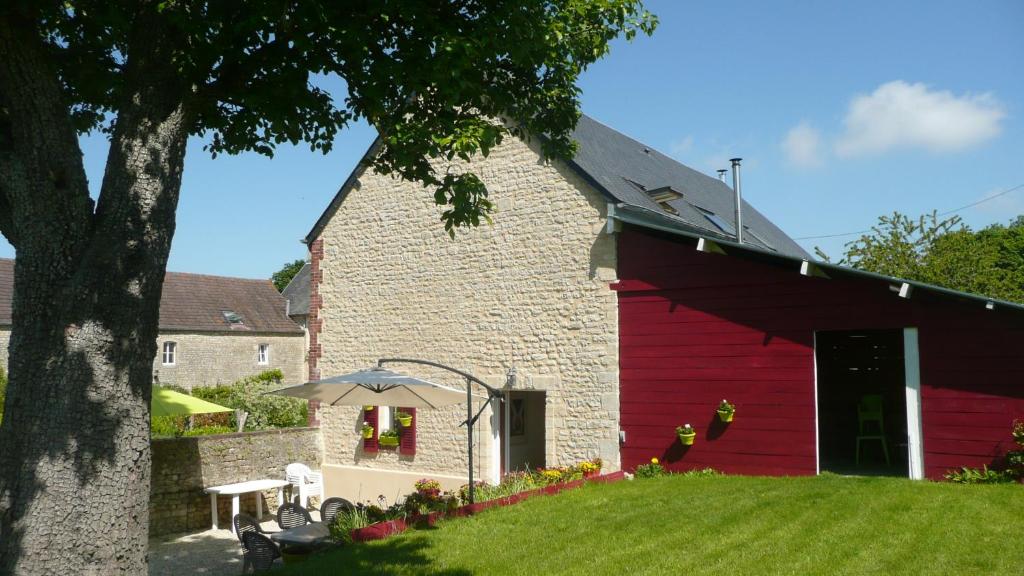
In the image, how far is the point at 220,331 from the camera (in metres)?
31.4

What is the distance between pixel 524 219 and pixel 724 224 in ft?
22.6

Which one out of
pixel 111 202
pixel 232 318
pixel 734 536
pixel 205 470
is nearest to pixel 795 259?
pixel 734 536

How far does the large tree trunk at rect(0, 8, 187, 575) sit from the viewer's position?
4.72 m

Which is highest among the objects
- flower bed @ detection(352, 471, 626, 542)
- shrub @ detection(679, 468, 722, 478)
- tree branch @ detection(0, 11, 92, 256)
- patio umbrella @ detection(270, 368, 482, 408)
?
tree branch @ detection(0, 11, 92, 256)

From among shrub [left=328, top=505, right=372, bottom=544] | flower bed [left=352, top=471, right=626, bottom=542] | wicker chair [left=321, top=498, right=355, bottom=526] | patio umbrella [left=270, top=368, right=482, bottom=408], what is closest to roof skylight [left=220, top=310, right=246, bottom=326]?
patio umbrella [left=270, top=368, right=482, bottom=408]

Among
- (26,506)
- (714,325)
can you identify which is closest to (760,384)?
(714,325)

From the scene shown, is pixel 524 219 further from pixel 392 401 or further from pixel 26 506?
pixel 26 506

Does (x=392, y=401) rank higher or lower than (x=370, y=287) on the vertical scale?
lower

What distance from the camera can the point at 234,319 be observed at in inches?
1278

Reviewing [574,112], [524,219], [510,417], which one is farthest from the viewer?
[510,417]

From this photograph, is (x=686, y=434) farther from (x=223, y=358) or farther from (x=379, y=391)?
(x=223, y=358)

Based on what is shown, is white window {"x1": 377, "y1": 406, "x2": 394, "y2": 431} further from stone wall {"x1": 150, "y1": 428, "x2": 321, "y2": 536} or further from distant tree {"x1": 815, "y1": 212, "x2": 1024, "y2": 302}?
distant tree {"x1": 815, "y1": 212, "x2": 1024, "y2": 302}

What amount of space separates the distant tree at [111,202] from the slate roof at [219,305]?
81.6ft

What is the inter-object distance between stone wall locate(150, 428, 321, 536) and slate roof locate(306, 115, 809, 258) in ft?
15.7
